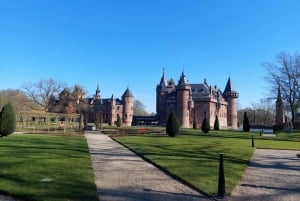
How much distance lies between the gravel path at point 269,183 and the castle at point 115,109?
82.6 metres

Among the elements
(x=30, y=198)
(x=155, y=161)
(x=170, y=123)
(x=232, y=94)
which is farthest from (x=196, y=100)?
(x=30, y=198)

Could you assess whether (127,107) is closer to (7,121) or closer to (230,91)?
(230,91)

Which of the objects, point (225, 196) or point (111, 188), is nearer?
point (225, 196)

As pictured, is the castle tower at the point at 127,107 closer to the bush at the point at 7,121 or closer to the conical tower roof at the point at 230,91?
the conical tower roof at the point at 230,91

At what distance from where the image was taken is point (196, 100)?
82875 mm

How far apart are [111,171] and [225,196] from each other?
3706mm

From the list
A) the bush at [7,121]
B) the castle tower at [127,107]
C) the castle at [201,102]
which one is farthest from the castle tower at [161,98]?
the bush at [7,121]

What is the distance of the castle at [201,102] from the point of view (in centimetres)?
8075

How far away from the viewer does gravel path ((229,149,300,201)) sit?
21.6 feet

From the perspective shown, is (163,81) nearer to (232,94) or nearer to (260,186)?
(232,94)

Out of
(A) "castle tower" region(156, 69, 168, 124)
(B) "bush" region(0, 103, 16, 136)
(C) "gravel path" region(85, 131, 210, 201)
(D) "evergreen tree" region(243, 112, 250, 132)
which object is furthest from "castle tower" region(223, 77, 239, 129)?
(C) "gravel path" region(85, 131, 210, 201)

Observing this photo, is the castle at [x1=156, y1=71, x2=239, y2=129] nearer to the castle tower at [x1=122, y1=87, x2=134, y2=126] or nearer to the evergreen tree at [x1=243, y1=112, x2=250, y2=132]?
A: the castle tower at [x1=122, y1=87, x2=134, y2=126]

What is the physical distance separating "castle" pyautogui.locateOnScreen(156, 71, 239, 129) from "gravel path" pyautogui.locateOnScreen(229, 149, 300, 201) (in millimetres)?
64655

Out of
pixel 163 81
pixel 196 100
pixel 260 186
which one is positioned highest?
pixel 163 81
